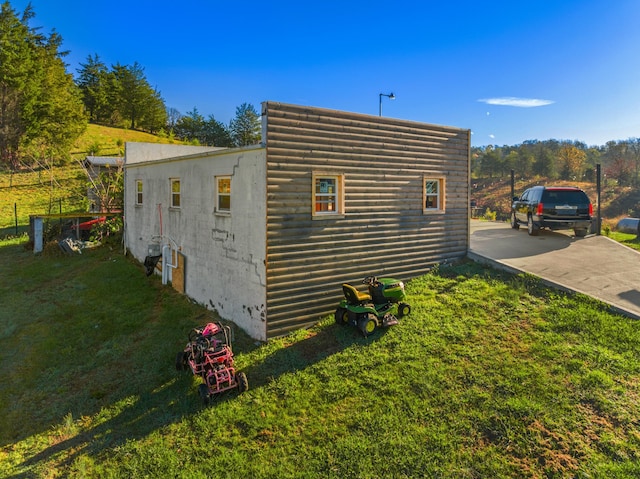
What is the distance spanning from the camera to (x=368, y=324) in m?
7.80

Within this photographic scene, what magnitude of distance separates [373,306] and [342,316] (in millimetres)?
708

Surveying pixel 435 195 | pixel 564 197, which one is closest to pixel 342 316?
pixel 435 195

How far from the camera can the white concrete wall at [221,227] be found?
26.6 feet

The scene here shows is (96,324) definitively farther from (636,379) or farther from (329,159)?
(636,379)

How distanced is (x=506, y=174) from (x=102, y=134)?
5415cm

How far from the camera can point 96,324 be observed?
10.0 meters

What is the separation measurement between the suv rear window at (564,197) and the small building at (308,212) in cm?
410

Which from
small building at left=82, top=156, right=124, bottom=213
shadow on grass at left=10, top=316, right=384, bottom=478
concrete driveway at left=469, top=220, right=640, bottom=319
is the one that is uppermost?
small building at left=82, top=156, right=124, bottom=213

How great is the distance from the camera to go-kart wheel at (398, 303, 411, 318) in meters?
8.48

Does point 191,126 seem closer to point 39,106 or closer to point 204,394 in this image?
point 39,106

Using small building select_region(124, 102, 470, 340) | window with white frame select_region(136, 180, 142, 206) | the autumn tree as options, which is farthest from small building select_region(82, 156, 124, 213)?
the autumn tree

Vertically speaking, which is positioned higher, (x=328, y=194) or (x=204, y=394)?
(x=328, y=194)

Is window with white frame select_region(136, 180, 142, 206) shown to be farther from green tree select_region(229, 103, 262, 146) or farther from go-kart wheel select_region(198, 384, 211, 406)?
green tree select_region(229, 103, 262, 146)

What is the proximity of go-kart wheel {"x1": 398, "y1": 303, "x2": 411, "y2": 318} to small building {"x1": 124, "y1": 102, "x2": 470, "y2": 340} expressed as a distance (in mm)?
1294
